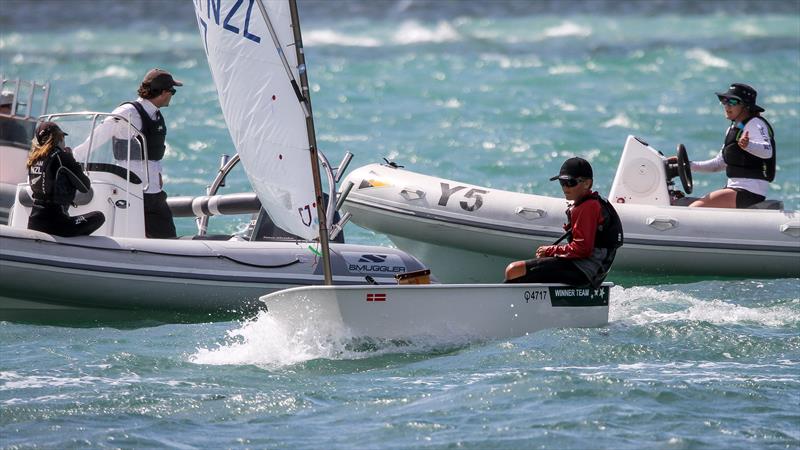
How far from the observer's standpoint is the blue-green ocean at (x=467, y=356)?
6.50 meters

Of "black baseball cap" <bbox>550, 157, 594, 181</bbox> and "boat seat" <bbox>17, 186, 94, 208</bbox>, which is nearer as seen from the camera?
"black baseball cap" <bbox>550, 157, 594, 181</bbox>

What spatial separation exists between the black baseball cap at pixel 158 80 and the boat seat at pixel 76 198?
0.83 metres

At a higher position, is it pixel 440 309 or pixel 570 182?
pixel 570 182

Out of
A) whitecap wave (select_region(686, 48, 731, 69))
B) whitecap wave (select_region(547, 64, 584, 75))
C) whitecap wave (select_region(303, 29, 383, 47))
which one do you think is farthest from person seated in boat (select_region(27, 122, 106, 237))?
whitecap wave (select_region(303, 29, 383, 47))

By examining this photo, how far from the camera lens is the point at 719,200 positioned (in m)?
10.6

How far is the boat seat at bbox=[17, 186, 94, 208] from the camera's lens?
30.6ft

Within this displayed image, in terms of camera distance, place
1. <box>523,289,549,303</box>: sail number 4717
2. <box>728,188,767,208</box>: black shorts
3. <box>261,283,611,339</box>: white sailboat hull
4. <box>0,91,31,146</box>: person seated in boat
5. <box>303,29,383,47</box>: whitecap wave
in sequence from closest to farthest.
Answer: <box>261,283,611,339</box>: white sailboat hull → <box>523,289,549,303</box>: sail number 4717 → <box>728,188,767,208</box>: black shorts → <box>0,91,31,146</box>: person seated in boat → <box>303,29,383,47</box>: whitecap wave

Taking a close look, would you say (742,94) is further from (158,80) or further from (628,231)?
(158,80)

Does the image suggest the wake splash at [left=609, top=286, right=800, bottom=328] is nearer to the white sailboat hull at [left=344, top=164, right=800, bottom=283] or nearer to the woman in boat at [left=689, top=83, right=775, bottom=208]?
the white sailboat hull at [left=344, top=164, right=800, bottom=283]

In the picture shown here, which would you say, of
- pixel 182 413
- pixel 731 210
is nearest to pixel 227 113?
pixel 182 413

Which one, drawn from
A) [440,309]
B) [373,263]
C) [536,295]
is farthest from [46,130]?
[536,295]

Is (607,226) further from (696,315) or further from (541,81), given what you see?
(541,81)

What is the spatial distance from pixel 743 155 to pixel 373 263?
10.1 feet

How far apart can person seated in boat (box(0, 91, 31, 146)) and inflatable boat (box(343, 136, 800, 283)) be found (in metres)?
2.80
